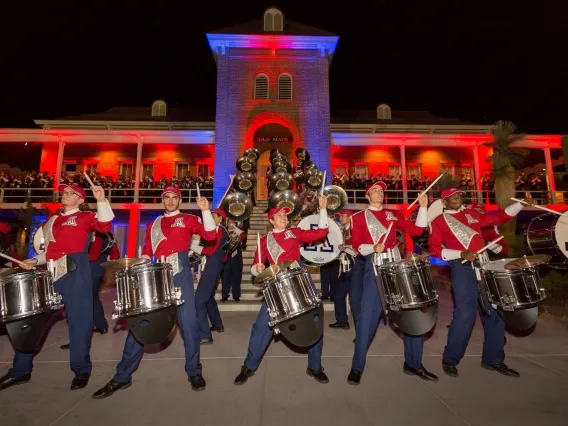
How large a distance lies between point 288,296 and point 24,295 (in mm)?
2736

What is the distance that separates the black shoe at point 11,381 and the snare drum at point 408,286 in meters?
4.13

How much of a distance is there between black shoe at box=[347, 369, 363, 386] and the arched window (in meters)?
20.6

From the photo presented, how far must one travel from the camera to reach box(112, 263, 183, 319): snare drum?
3.39 metres

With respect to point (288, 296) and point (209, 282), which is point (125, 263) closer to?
point (288, 296)

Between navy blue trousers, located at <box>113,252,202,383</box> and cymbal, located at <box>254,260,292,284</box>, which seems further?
navy blue trousers, located at <box>113,252,202,383</box>

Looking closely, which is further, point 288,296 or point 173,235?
point 173,235

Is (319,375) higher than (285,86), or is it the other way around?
(285,86)

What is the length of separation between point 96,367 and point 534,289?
536 cm

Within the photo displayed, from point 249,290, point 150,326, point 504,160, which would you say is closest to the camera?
point 150,326

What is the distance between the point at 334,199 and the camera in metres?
11.3

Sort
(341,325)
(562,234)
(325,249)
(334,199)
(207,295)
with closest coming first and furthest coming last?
(562,234) → (207,295) → (341,325) → (325,249) → (334,199)

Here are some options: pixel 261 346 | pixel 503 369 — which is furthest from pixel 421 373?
pixel 261 346

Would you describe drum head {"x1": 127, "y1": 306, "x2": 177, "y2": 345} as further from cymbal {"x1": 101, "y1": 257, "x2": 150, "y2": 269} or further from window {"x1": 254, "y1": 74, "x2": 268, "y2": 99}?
window {"x1": 254, "y1": 74, "x2": 268, "y2": 99}

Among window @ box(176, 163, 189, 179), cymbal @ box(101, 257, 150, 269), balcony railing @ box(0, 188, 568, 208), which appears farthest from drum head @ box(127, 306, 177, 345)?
window @ box(176, 163, 189, 179)
